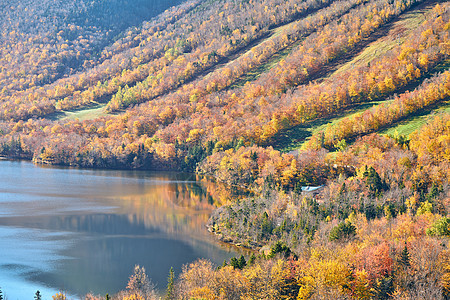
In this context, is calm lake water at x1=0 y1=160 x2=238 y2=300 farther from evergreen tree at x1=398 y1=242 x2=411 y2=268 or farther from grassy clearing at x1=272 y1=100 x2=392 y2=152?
grassy clearing at x1=272 y1=100 x2=392 y2=152

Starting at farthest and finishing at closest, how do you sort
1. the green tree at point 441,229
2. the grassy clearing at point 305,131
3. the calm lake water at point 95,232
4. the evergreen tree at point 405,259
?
the grassy clearing at point 305,131 < the calm lake water at point 95,232 < the green tree at point 441,229 < the evergreen tree at point 405,259

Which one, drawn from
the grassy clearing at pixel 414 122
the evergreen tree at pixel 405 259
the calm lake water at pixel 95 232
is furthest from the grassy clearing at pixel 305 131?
the evergreen tree at pixel 405 259

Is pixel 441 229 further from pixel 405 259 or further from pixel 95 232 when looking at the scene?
pixel 95 232

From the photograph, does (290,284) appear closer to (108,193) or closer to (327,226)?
(327,226)

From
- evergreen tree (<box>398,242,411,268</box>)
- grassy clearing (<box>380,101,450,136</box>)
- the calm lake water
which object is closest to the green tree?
evergreen tree (<box>398,242,411,268</box>)

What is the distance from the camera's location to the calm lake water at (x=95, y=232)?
2790 inches

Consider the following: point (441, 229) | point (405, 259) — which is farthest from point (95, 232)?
point (441, 229)

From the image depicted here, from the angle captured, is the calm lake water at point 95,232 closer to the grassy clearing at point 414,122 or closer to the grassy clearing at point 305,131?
the grassy clearing at point 305,131


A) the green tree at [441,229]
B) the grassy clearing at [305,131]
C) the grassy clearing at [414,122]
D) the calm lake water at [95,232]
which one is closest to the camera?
the green tree at [441,229]

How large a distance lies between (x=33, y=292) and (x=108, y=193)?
73940mm

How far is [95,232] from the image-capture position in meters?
97.1

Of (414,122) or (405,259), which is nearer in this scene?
(405,259)

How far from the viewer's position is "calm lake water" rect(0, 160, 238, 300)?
233ft

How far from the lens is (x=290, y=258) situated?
61719 millimetres
